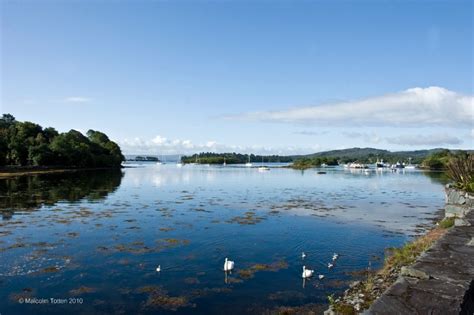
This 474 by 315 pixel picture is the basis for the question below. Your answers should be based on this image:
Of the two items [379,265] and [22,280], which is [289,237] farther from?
[22,280]

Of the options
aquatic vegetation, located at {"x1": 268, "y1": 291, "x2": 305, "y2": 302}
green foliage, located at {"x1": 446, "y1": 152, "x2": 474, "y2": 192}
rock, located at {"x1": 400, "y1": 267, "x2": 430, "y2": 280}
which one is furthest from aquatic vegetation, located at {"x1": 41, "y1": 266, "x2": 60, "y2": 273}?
green foliage, located at {"x1": 446, "y1": 152, "x2": 474, "y2": 192}

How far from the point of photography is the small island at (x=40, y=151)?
86.8 metres

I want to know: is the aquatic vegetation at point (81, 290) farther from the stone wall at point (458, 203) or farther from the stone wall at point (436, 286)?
the stone wall at point (458, 203)

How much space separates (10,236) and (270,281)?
14.8 m

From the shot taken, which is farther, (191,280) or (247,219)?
(247,219)

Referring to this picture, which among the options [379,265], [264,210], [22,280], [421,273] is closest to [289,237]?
[379,265]

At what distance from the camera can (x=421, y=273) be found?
6156mm

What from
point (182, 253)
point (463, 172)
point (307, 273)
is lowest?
point (182, 253)

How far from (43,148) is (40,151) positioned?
1.37 metres

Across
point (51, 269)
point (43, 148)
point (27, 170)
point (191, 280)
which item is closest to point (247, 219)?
point (191, 280)

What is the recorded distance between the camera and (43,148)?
90688mm

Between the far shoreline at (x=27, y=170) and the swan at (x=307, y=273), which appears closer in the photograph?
the swan at (x=307, y=273)
